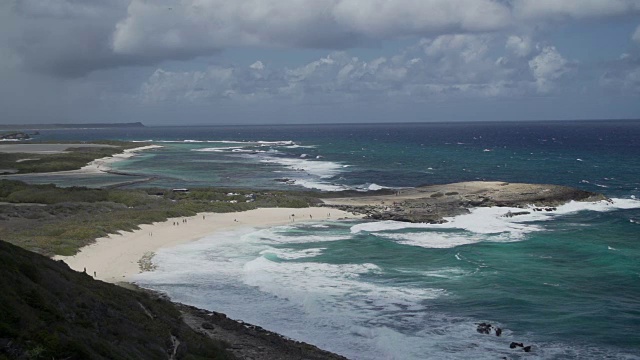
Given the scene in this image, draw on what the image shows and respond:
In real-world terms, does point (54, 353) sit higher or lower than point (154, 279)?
higher

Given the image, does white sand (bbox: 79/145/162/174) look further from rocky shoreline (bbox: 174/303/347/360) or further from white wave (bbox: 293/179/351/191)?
rocky shoreline (bbox: 174/303/347/360)

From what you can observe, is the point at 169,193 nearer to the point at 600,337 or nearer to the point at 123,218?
the point at 123,218

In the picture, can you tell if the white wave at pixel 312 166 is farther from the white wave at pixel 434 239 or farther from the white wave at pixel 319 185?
the white wave at pixel 434 239

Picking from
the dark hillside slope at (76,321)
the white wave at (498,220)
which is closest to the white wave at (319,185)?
the white wave at (498,220)

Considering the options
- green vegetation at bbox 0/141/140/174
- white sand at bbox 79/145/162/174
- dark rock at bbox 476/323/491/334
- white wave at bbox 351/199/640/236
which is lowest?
dark rock at bbox 476/323/491/334

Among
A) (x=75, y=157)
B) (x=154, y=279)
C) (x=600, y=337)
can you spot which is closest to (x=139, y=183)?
(x=75, y=157)

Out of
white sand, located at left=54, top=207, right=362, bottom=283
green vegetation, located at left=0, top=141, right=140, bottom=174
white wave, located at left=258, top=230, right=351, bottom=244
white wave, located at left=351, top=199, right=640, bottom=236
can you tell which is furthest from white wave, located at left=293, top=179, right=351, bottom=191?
green vegetation, located at left=0, top=141, right=140, bottom=174

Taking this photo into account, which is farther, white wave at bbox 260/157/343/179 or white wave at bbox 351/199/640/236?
white wave at bbox 260/157/343/179
